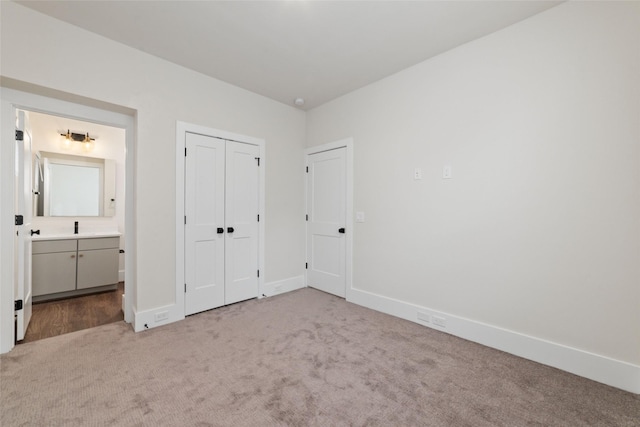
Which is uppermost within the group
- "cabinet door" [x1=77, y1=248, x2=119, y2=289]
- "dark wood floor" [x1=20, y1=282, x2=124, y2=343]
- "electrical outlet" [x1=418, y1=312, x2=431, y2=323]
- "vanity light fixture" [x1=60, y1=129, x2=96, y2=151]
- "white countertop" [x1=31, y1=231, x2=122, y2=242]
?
"vanity light fixture" [x1=60, y1=129, x2=96, y2=151]

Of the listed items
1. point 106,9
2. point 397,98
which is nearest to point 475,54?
point 397,98

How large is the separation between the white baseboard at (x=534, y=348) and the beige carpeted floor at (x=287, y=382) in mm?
84

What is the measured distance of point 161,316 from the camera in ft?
9.14

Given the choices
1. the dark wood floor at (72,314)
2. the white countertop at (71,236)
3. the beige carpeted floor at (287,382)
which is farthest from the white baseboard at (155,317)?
the white countertop at (71,236)

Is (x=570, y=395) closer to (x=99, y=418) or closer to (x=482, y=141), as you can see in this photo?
(x=482, y=141)

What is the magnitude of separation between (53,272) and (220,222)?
2578 mm

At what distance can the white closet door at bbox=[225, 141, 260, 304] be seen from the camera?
11.1 ft

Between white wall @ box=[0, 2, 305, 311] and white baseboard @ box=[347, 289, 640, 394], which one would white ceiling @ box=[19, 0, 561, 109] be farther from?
white baseboard @ box=[347, 289, 640, 394]

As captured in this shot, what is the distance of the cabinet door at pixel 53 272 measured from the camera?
351 centimetres

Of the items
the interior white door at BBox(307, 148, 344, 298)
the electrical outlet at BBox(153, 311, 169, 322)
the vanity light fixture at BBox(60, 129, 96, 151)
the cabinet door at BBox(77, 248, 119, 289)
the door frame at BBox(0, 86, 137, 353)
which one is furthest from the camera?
the vanity light fixture at BBox(60, 129, 96, 151)

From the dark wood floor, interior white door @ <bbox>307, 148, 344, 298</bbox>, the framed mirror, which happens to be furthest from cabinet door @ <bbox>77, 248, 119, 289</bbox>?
interior white door @ <bbox>307, 148, 344, 298</bbox>

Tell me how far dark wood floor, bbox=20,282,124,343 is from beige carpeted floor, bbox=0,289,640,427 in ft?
1.03

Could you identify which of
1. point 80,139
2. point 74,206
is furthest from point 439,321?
point 80,139

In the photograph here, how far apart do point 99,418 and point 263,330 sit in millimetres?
1353
